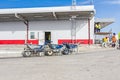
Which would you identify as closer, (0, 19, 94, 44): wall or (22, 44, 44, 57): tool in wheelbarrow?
(22, 44, 44, 57): tool in wheelbarrow

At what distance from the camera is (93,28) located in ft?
107

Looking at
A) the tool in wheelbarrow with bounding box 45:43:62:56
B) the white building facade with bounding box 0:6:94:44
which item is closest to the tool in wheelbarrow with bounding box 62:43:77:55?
the tool in wheelbarrow with bounding box 45:43:62:56

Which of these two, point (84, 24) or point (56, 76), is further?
point (84, 24)

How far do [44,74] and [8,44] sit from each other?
24064 mm

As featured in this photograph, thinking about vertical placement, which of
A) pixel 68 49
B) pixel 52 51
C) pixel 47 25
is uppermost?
pixel 47 25

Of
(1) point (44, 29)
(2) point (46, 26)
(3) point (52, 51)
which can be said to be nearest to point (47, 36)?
(1) point (44, 29)

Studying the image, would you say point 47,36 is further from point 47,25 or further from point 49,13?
point 49,13

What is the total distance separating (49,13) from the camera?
31.8 meters

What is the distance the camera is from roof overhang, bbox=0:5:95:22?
31.1 m

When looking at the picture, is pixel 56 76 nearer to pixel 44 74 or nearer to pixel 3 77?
pixel 44 74

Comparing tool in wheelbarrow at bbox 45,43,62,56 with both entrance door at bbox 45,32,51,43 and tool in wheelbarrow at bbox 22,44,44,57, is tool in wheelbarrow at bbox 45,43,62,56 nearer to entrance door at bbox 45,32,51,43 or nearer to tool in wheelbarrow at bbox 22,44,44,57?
tool in wheelbarrow at bbox 22,44,44,57

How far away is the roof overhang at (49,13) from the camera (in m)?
31.1

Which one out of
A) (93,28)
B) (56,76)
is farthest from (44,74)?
(93,28)

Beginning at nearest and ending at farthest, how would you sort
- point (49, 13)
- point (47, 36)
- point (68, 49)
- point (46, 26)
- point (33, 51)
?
point (33, 51), point (68, 49), point (49, 13), point (46, 26), point (47, 36)
